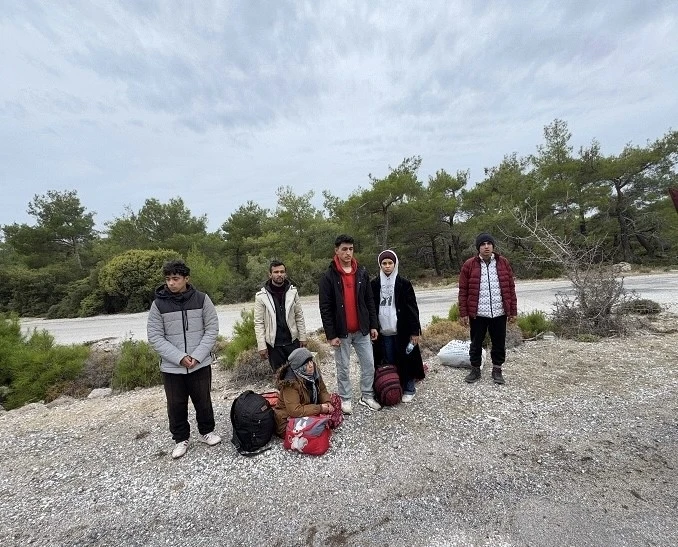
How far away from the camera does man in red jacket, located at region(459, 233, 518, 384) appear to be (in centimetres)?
A: 396

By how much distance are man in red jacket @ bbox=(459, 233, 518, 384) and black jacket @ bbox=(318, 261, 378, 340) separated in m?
1.41

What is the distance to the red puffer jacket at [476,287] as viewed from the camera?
13.0 feet

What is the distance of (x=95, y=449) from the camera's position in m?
3.39

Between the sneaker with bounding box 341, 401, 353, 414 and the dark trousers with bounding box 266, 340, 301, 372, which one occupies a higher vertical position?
the dark trousers with bounding box 266, 340, 301, 372

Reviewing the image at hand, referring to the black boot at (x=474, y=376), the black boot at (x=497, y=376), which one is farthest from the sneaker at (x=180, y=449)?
the black boot at (x=497, y=376)

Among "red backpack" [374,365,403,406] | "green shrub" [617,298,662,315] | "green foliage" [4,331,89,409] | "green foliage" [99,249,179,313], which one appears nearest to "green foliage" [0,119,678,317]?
"green foliage" [99,249,179,313]

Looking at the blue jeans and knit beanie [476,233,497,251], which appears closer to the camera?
the blue jeans

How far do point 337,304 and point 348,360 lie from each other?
0.64 m

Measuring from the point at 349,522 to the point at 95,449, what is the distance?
2.76 m

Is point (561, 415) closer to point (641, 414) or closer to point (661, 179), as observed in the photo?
point (641, 414)

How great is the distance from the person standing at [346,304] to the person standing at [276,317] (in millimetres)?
352

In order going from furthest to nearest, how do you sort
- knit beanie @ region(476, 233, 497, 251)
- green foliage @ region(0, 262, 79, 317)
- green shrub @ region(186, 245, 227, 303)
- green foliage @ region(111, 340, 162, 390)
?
1. green foliage @ region(0, 262, 79, 317)
2. green shrub @ region(186, 245, 227, 303)
3. green foliage @ region(111, 340, 162, 390)
4. knit beanie @ region(476, 233, 497, 251)

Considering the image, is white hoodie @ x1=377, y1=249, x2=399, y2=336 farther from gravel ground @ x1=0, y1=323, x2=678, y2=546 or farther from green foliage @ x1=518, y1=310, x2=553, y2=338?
green foliage @ x1=518, y1=310, x2=553, y2=338

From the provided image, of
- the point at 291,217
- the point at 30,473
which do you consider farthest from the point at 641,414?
the point at 291,217
